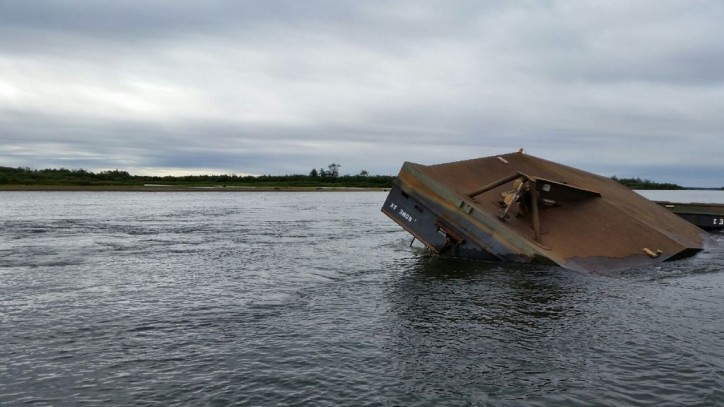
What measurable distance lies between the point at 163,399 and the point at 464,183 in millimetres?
14388

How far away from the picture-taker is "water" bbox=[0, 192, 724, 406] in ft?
25.6

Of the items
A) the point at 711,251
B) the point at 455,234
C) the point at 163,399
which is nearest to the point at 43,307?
the point at 163,399

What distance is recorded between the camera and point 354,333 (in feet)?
34.4

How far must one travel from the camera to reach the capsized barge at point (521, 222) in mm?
17016

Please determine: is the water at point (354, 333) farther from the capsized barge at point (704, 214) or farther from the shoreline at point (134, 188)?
the shoreline at point (134, 188)

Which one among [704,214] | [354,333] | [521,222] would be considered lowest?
[354,333]

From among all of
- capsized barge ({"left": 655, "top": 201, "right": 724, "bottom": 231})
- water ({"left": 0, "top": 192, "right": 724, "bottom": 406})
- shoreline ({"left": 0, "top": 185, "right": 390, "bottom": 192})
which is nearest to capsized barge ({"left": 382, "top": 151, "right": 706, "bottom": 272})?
water ({"left": 0, "top": 192, "right": 724, "bottom": 406})

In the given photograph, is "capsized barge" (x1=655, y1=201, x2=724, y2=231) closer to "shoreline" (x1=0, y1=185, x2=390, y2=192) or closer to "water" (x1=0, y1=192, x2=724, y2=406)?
"water" (x1=0, y1=192, x2=724, y2=406)

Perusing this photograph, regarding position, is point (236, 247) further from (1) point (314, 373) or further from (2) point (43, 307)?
(1) point (314, 373)

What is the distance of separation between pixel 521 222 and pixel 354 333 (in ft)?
31.5

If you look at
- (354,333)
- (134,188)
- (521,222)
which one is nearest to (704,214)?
(521,222)

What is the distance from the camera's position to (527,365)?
8820 millimetres

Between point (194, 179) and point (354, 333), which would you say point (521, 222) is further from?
point (194, 179)

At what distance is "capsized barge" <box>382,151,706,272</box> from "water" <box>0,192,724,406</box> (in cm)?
67
